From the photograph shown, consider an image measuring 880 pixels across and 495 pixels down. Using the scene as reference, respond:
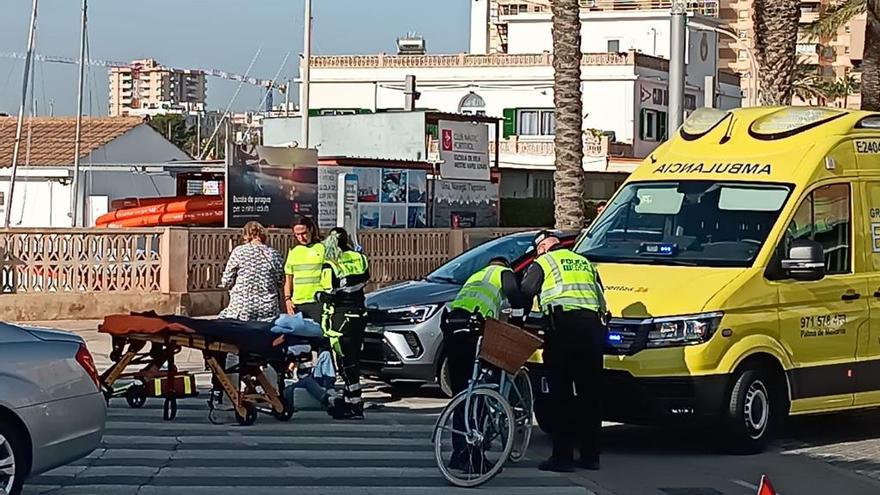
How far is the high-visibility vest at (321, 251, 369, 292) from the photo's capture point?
12539 millimetres

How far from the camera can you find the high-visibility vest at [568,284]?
989 centimetres

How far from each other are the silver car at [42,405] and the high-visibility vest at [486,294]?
2.79 meters

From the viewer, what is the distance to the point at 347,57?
72500 millimetres

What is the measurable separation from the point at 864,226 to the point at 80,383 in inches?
274

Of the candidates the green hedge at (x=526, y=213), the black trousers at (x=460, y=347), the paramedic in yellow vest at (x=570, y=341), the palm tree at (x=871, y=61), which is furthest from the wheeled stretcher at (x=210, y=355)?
the green hedge at (x=526, y=213)

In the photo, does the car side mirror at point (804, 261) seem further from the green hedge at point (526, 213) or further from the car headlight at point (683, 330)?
the green hedge at point (526, 213)

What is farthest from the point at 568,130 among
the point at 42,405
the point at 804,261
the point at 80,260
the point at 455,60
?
the point at 455,60

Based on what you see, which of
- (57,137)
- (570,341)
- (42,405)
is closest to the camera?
(42,405)

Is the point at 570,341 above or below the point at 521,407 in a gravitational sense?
above

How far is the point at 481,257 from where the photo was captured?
15.3m

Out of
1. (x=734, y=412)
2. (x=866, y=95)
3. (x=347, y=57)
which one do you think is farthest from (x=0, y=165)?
(x=734, y=412)

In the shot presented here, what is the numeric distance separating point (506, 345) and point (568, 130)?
49.6 ft

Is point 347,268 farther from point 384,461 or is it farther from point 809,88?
point 809,88

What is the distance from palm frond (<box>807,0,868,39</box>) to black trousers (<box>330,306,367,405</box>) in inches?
880
